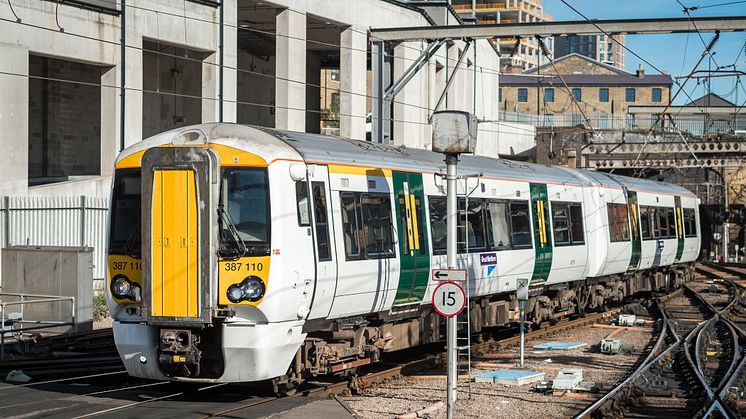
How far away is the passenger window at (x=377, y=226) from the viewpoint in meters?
13.7

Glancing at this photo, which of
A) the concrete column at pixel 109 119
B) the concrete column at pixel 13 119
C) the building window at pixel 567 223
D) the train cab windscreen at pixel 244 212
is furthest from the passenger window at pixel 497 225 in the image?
the concrete column at pixel 109 119

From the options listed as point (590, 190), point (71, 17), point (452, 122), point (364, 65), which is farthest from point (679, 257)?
point (452, 122)

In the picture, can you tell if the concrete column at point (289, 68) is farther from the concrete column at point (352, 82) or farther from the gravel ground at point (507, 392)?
the gravel ground at point (507, 392)

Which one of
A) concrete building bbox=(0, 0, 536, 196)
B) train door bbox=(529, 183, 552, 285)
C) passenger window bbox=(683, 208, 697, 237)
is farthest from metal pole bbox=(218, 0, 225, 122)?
passenger window bbox=(683, 208, 697, 237)

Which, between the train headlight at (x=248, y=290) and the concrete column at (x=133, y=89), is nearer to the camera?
the train headlight at (x=248, y=290)

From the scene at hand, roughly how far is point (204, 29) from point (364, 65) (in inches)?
321

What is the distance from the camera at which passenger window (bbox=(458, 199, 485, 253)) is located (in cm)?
1648

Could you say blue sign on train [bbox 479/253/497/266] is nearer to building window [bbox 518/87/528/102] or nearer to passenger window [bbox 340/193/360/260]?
passenger window [bbox 340/193/360/260]

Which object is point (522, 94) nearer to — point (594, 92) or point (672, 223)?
point (594, 92)

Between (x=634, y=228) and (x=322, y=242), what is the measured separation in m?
15.6

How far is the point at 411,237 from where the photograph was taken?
Result: 48.8 feet

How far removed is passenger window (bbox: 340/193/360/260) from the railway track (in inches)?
137

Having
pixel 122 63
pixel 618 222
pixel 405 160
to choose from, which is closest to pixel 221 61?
pixel 122 63

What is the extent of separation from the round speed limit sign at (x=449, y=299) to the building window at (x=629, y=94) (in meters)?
80.8
